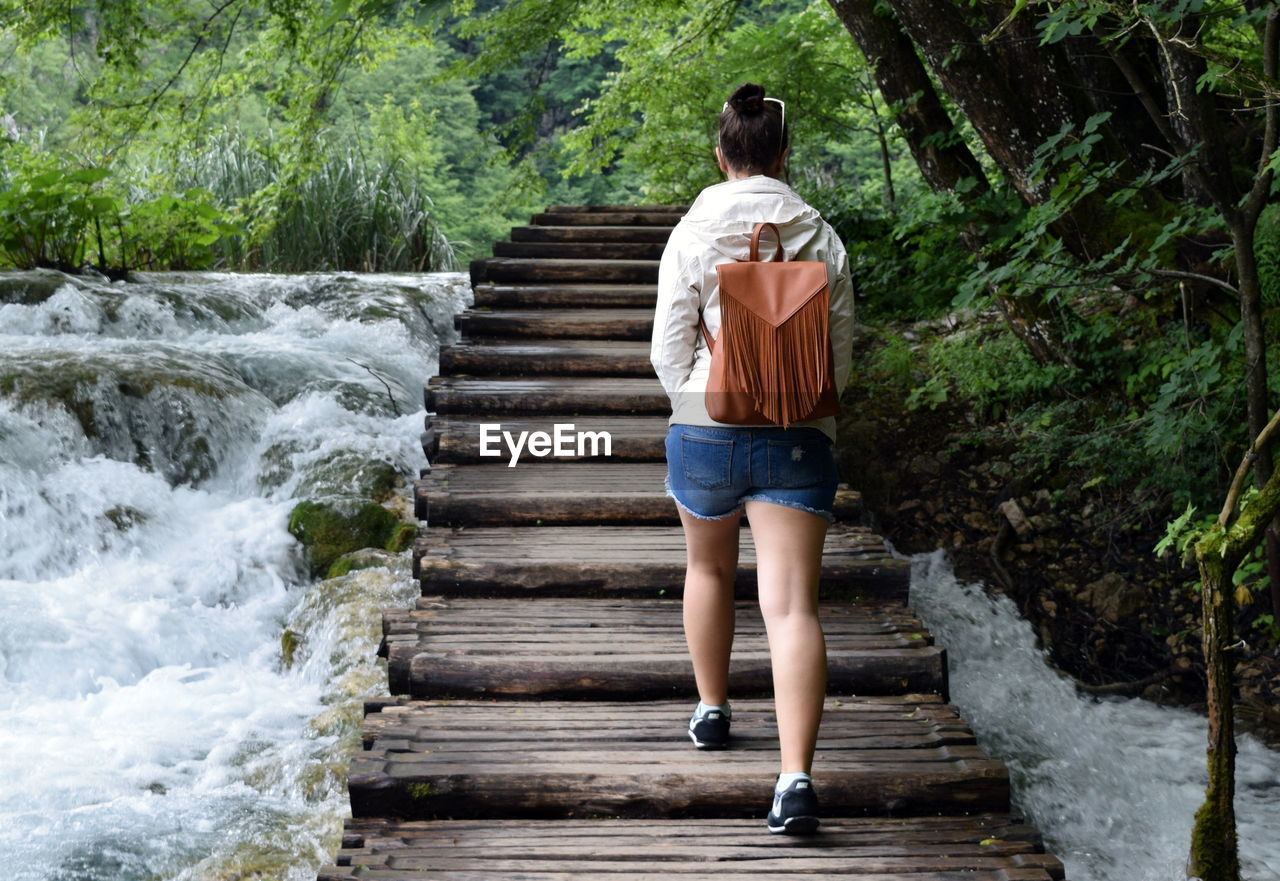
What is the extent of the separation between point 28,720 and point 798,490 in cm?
378

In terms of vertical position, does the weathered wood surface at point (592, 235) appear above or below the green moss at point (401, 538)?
above

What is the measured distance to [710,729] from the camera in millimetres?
3223

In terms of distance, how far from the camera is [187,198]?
10.8m

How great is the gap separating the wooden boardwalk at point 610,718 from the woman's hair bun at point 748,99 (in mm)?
1782

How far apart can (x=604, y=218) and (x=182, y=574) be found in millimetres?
5076

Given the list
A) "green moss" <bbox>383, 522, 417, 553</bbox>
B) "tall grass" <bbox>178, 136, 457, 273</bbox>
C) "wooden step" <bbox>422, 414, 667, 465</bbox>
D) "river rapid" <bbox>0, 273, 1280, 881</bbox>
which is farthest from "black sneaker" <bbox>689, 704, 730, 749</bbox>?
"tall grass" <bbox>178, 136, 457, 273</bbox>

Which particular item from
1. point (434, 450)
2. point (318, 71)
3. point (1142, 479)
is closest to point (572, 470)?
point (434, 450)

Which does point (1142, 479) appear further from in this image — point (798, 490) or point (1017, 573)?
point (798, 490)

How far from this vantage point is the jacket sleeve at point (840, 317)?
2.77m

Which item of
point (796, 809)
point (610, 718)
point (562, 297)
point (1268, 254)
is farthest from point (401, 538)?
point (1268, 254)

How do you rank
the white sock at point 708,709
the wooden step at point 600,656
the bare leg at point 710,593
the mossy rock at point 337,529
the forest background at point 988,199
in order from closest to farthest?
the bare leg at point 710,593
the white sock at point 708,709
the wooden step at point 600,656
the forest background at point 988,199
the mossy rock at point 337,529

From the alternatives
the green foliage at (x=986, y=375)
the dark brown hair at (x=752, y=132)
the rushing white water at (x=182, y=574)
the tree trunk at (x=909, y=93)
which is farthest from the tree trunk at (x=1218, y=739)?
the tree trunk at (x=909, y=93)

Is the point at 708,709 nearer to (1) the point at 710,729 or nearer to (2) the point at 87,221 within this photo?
(1) the point at 710,729

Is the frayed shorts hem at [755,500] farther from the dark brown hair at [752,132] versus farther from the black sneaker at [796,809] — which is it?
the dark brown hair at [752,132]
